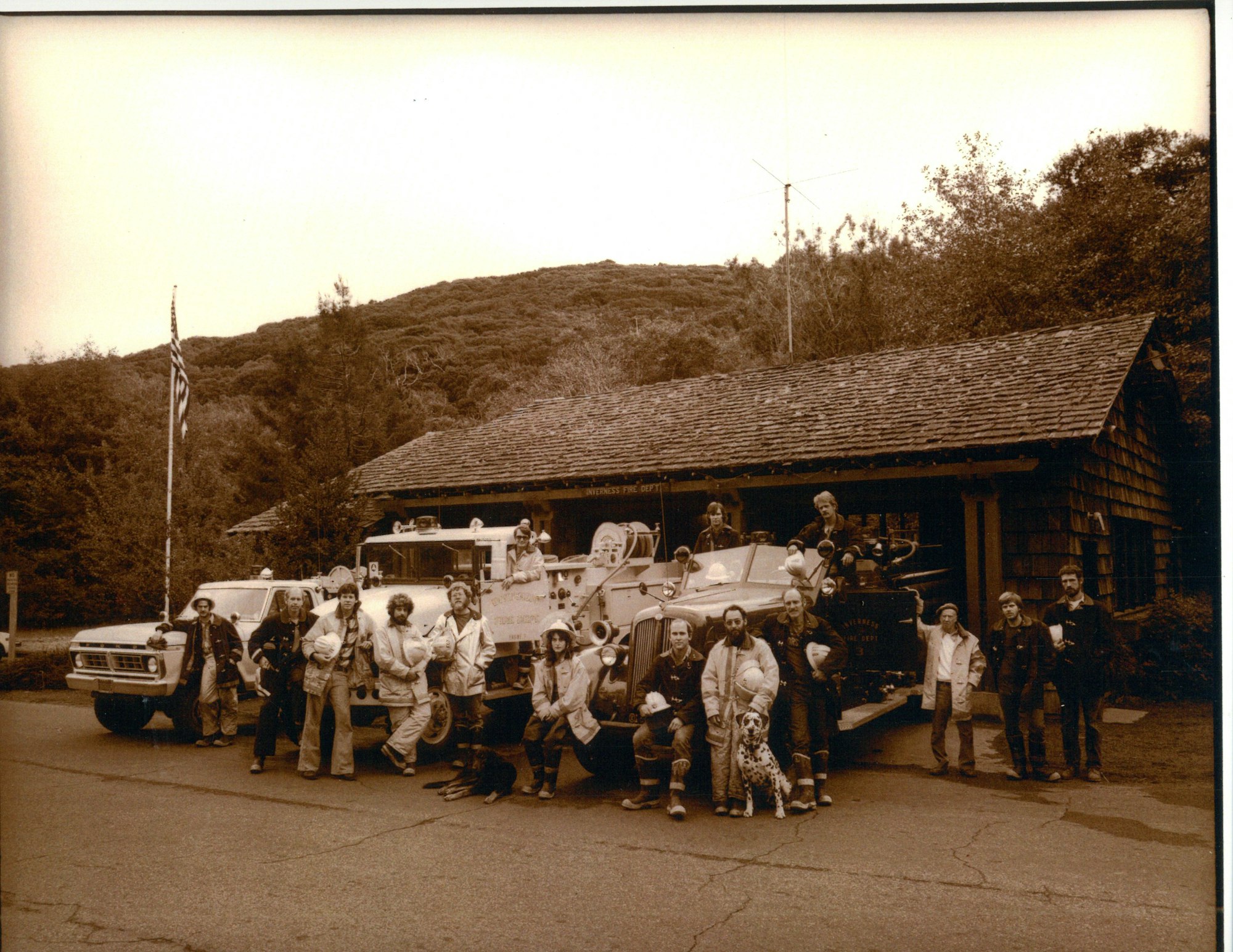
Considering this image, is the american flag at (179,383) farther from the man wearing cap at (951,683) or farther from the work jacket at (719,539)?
the man wearing cap at (951,683)

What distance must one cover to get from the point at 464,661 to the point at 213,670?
3.40 metres

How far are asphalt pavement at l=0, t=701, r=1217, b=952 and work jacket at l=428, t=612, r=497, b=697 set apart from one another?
0.93 m

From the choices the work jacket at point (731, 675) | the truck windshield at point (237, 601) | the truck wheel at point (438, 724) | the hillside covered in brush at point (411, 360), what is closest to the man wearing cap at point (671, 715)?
the work jacket at point (731, 675)

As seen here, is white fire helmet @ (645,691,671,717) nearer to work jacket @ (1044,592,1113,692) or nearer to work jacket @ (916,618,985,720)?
work jacket @ (916,618,985,720)

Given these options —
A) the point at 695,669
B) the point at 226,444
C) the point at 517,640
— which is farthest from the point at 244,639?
the point at 695,669

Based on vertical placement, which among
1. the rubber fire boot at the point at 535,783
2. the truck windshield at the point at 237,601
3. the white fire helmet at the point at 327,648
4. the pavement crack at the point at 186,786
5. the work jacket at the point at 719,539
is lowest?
the pavement crack at the point at 186,786

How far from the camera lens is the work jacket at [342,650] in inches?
329

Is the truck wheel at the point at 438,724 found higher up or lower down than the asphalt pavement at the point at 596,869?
higher up

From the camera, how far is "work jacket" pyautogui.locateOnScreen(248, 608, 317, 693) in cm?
854

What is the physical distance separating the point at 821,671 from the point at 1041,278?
6684mm

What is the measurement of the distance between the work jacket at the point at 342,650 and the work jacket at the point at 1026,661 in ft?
18.4

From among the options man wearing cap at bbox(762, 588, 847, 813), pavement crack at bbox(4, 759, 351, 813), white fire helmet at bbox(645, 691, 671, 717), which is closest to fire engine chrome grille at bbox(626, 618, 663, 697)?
white fire helmet at bbox(645, 691, 671, 717)

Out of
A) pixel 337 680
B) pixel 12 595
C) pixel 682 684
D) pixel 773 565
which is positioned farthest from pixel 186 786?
pixel 773 565

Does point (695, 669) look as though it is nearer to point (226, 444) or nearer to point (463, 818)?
point (463, 818)
